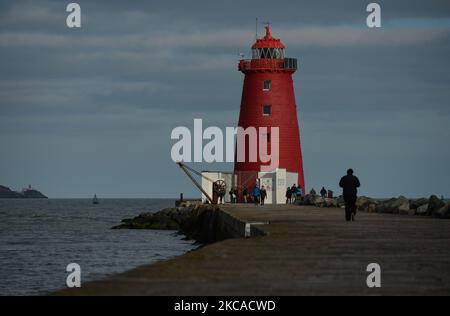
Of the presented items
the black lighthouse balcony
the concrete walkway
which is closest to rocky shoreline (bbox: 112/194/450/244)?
the black lighthouse balcony

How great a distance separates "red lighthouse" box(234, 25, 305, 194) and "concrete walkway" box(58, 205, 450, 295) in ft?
118

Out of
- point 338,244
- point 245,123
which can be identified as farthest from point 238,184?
point 338,244

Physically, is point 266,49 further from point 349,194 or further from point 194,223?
point 349,194

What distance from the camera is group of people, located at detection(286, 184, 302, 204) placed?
52.9 metres

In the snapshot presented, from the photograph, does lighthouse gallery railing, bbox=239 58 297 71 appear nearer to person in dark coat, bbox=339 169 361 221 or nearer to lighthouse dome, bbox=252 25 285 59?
lighthouse dome, bbox=252 25 285 59

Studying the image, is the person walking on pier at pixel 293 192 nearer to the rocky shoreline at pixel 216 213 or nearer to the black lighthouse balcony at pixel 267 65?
the rocky shoreline at pixel 216 213

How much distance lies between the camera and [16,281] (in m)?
27.7

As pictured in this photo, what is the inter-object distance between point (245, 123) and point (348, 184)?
29624mm

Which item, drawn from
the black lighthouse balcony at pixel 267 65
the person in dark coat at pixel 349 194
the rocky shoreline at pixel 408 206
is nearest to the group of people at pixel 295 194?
the person in dark coat at pixel 349 194

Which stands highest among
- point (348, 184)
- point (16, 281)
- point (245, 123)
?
point (245, 123)

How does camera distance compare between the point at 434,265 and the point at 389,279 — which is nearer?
the point at 389,279

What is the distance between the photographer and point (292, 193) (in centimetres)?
5341

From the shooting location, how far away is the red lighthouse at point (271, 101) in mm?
56031
